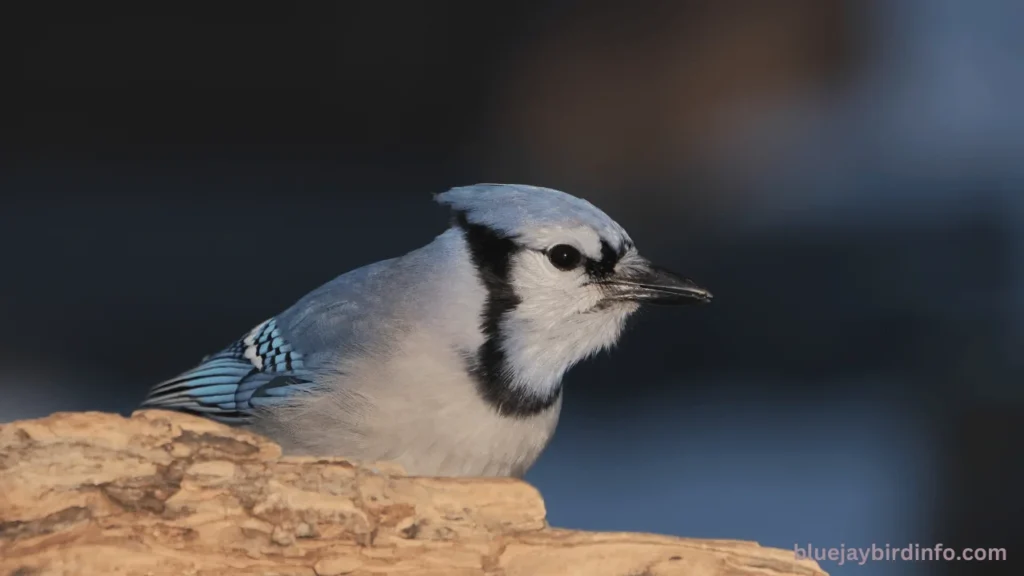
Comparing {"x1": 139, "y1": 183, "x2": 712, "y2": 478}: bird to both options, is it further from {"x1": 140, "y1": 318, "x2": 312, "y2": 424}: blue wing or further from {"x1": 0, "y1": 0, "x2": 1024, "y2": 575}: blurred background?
{"x1": 0, "y1": 0, "x2": 1024, "y2": 575}: blurred background

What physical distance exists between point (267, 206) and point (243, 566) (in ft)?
4.38

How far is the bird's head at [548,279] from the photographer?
1.04 m

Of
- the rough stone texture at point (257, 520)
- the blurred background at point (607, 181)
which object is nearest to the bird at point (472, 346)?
the rough stone texture at point (257, 520)

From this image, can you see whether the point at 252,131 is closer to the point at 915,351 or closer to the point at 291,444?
the point at 291,444

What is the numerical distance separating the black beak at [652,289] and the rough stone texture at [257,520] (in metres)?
0.26

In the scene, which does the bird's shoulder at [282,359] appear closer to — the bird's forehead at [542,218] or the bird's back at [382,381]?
the bird's back at [382,381]

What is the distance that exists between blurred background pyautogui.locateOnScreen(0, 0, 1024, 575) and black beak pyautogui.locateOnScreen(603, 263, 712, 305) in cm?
93

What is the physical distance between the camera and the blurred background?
196 centimetres

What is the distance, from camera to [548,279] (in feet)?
3.43

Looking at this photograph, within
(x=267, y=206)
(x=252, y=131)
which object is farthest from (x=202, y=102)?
(x=267, y=206)

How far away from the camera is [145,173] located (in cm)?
206

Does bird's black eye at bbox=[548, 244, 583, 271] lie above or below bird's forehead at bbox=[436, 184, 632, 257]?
below

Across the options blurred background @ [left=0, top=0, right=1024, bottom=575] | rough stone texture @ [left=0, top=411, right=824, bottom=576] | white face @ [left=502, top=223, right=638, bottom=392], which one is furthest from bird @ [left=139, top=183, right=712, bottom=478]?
blurred background @ [left=0, top=0, right=1024, bottom=575]

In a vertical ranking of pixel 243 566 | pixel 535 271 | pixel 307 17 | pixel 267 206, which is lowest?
pixel 243 566
